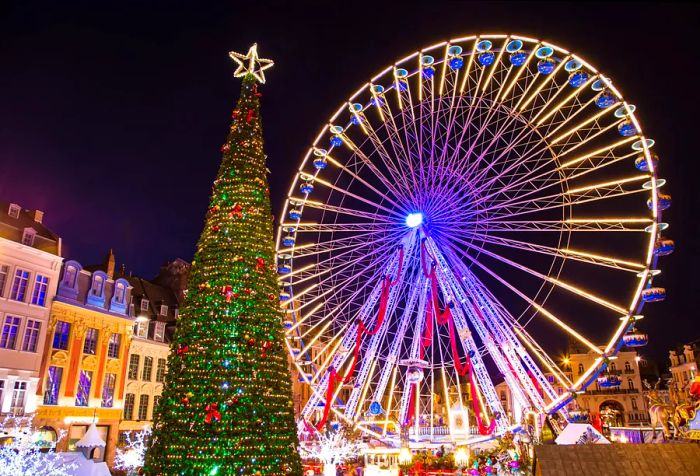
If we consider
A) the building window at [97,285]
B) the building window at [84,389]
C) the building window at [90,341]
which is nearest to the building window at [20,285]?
the building window at [97,285]

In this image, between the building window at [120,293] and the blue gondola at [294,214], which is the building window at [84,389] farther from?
the blue gondola at [294,214]

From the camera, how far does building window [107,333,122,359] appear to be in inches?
1281

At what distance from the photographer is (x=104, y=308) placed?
1283 inches

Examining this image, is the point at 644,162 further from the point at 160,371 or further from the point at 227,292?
the point at 160,371

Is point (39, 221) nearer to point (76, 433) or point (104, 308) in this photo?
point (104, 308)

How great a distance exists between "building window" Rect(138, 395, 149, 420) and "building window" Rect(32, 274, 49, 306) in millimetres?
9898

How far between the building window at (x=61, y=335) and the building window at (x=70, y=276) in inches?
92.4

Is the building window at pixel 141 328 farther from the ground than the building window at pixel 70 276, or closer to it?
closer to it

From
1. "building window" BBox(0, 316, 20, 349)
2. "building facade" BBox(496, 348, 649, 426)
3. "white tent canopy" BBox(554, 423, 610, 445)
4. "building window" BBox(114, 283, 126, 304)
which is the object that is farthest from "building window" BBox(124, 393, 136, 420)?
"building facade" BBox(496, 348, 649, 426)

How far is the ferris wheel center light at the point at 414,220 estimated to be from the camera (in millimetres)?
24000

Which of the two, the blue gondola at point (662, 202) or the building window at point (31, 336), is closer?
the blue gondola at point (662, 202)

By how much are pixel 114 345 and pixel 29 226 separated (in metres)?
8.96

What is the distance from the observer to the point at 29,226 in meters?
29.3

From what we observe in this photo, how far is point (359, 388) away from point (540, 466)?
51.6ft
